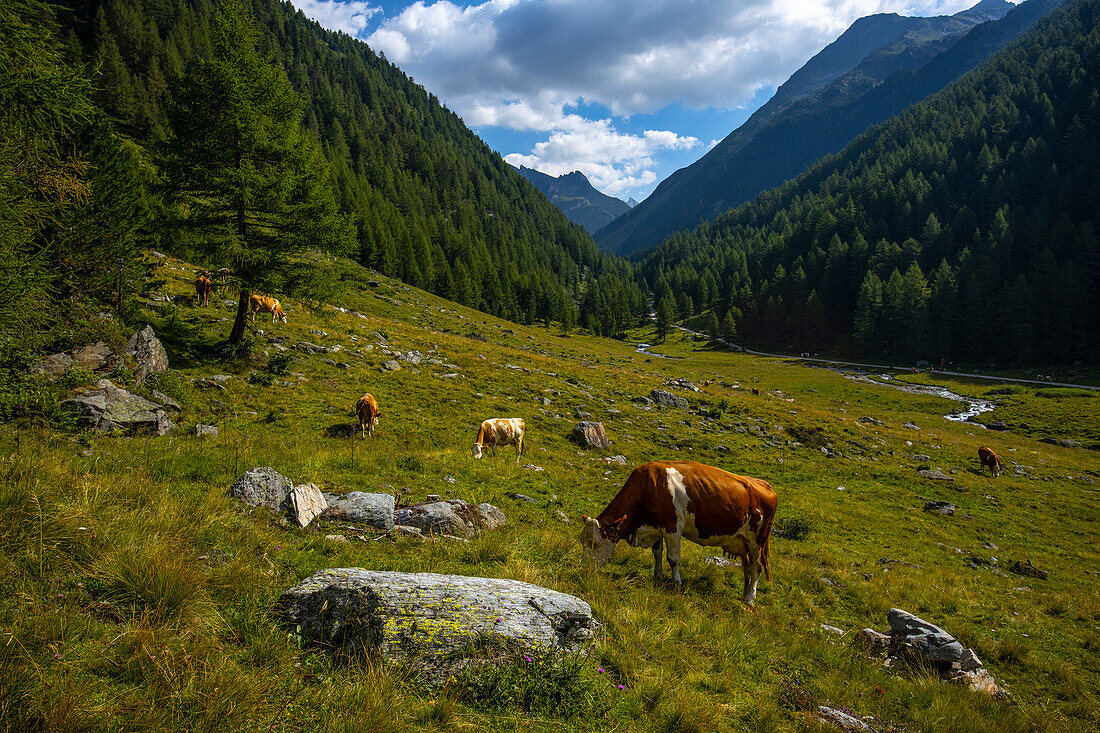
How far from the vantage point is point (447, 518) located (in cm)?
880

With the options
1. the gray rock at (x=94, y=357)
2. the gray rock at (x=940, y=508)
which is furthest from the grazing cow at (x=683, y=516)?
the gray rock at (x=940, y=508)

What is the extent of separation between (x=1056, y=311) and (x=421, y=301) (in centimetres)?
12272

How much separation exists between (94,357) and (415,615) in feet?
53.6

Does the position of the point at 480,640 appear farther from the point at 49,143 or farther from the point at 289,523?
the point at 49,143

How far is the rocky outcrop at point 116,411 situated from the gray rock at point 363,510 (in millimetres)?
6737

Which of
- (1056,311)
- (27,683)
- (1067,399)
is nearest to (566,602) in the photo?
(27,683)

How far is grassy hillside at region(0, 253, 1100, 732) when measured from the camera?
11.3 ft

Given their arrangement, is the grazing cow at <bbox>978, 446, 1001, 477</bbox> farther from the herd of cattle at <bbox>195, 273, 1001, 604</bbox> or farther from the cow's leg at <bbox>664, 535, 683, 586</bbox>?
the cow's leg at <bbox>664, 535, 683, 586</bbox>

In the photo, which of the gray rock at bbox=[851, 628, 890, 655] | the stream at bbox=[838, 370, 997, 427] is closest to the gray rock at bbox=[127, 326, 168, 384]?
the gray rock at bbox=[851, 628, 890, 655]

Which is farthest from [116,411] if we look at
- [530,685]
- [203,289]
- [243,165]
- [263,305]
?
[263,305]

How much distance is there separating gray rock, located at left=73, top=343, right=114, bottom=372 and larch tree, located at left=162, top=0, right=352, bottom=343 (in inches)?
206

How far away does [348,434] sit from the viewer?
1587 cm

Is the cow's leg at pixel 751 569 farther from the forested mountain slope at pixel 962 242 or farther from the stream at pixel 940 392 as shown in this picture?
the forested mountain slope at pixel 962 242

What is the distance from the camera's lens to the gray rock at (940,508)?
795 inches
